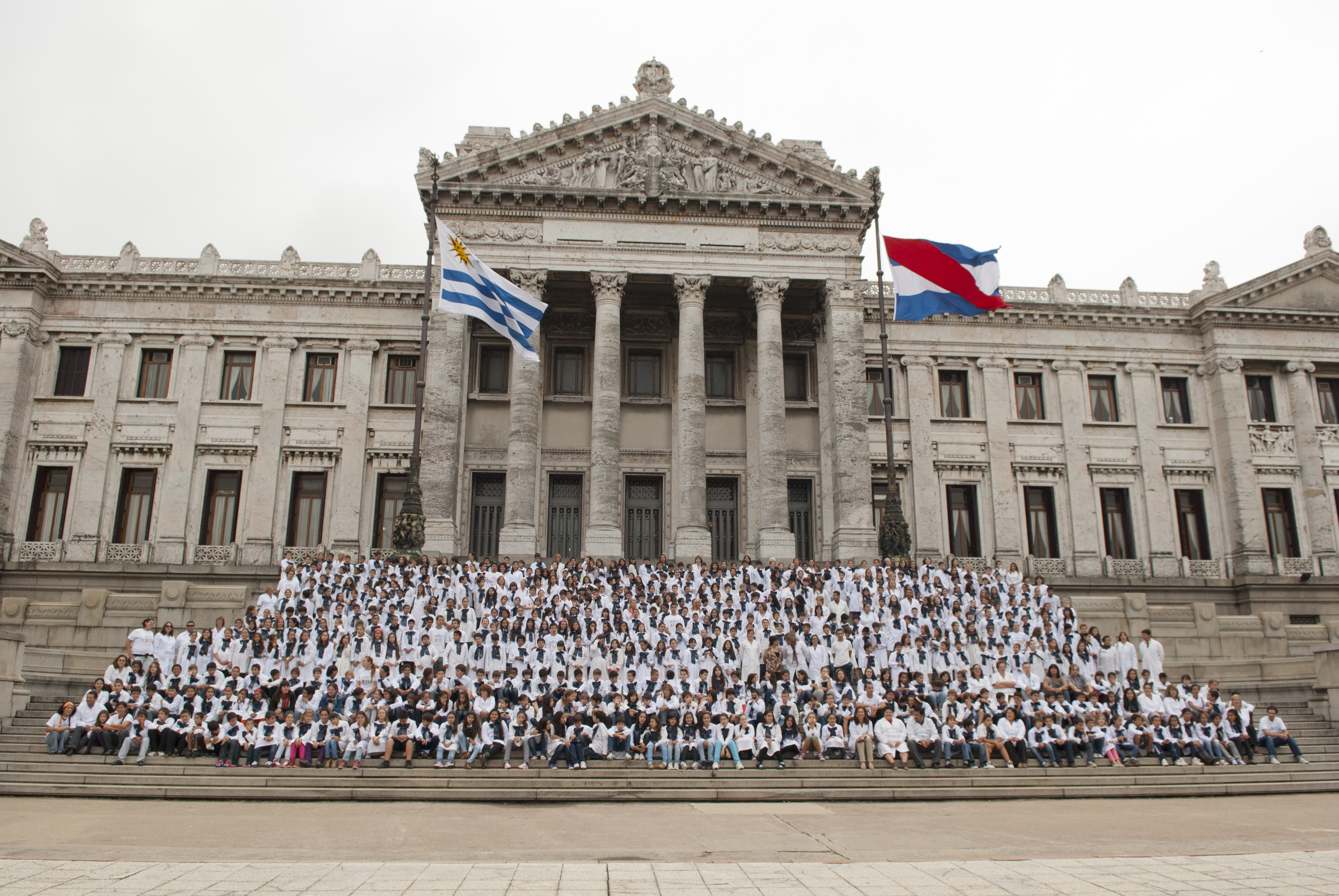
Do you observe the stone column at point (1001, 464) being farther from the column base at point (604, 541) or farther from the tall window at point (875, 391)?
the column base at point (604, 541)

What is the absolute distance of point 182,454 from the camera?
3378 centimetres

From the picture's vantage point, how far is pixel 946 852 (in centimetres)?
1019

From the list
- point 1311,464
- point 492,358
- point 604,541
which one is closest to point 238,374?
point 492,358

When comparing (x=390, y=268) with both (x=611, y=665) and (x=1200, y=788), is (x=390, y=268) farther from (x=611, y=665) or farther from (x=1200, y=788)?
(x=1200, y=788)

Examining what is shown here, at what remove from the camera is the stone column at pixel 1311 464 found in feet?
A: 114

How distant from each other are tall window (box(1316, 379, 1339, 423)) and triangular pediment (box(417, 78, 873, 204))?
20007 millimetres

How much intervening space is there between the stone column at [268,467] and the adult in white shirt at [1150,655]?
2635 centimetres

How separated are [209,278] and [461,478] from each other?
12552mm

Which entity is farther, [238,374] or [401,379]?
[401,379]

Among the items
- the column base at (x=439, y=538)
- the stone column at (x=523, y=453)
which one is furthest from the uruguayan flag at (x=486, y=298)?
the column base at (x=439, y=538)

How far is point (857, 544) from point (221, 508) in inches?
859

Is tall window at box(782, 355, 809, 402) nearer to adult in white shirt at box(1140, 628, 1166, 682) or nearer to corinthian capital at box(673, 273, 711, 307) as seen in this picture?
corinthian capital at box(673, 273, 711, 307)

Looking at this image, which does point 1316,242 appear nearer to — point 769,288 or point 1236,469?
point 1236,469

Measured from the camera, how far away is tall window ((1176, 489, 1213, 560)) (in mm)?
35719
